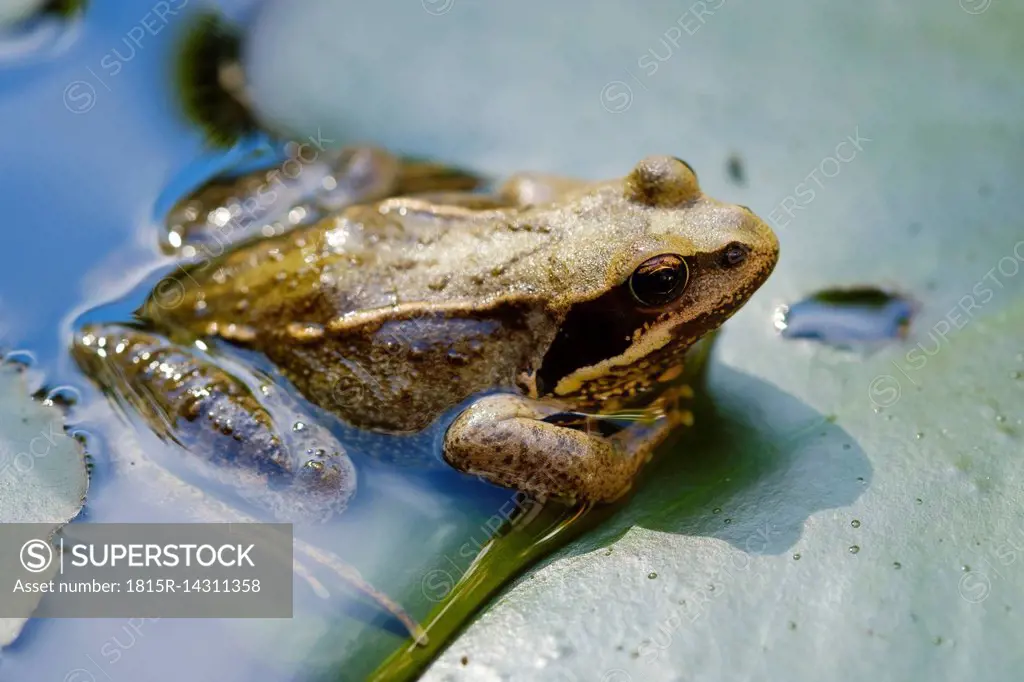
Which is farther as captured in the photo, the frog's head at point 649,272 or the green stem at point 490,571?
the frog's head at point 649,272

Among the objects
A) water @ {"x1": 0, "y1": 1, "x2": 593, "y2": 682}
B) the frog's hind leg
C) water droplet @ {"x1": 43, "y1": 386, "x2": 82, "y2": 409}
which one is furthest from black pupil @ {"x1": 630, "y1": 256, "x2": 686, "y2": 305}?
water droplet @ {"x1": 43, "y1": 386, "x2": 82, "y2": 409}

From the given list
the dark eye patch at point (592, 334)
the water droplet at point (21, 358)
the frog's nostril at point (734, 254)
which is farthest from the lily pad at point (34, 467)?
the frog's nostril at point (734, 254)

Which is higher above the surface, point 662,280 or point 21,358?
point 662,280

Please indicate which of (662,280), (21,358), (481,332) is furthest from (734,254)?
(21,358)

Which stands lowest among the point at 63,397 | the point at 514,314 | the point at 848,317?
the point at 63,397

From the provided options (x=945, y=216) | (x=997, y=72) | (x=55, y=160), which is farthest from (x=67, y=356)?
(x=997, y=72)

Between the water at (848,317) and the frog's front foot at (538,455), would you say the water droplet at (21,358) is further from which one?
the water at (848,317)

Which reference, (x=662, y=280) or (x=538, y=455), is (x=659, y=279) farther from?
(x=538, y=455)

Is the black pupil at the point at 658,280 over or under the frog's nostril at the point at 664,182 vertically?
under

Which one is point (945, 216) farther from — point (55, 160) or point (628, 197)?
point (55, 160)
